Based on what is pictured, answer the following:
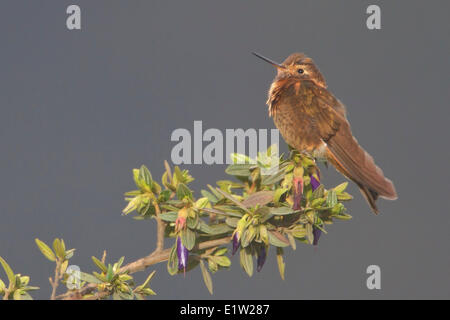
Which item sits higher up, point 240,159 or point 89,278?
point 240,159

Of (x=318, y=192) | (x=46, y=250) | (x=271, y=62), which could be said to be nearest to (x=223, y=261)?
(x=318, y=192)

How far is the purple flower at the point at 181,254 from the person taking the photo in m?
1.01

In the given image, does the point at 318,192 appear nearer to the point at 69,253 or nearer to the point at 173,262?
the point at 173,262

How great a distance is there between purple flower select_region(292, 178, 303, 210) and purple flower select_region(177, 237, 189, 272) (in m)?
0.22

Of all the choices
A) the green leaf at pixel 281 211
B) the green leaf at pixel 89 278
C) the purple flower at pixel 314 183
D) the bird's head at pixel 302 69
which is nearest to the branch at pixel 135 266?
the green leaf at pixel 89 278

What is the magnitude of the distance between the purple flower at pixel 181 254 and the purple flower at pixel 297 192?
0.74 ft

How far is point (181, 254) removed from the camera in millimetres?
1021

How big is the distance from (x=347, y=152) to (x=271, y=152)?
0.20 metres

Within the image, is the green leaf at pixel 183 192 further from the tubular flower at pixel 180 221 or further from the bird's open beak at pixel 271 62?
the bird's open beak at pixel 271 62

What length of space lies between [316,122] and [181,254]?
19.4 inches

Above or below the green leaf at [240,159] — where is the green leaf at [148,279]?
below

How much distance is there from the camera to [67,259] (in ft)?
3.51

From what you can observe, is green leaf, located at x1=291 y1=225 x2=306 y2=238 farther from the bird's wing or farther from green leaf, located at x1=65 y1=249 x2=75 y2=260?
green leaf, located at x1=65 y1=249 x2=75 y2=260
